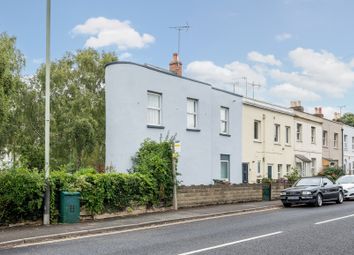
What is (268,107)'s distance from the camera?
108ft

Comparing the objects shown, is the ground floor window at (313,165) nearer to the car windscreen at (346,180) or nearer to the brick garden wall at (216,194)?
the car windscreen at (346,180)

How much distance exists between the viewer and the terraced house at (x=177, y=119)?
22.3 meters

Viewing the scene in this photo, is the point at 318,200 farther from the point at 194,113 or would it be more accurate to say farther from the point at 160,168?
the point at 160,168

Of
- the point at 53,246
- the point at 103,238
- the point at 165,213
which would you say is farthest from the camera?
the point at 165,213

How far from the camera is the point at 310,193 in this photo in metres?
22.7

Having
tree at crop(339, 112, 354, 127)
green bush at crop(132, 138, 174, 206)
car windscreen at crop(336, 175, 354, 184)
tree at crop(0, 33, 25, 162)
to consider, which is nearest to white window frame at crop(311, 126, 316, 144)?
car windscreen at crop(336, 175, 354, 184)

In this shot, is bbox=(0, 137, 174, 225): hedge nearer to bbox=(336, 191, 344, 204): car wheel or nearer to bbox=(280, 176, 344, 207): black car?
bbox=(280, 176, 344, 207): black car

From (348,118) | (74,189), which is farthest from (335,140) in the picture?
(348,118)

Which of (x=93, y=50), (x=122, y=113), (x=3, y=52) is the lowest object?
(x=122, y=113)

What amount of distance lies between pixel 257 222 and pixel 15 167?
321 inches

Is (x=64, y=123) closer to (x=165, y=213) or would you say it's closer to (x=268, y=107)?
(x=268, y=107)

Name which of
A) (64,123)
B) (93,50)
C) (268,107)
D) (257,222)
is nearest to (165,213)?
(257,222)

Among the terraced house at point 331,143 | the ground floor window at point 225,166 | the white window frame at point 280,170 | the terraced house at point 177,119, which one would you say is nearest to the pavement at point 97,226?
the terraced house at point 177,119

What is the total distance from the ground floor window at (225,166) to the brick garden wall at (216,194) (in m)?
2.66
